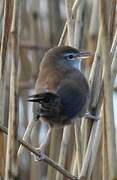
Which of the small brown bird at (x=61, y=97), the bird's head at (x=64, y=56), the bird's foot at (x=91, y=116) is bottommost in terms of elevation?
the bird's foot at (x=91, y=116)

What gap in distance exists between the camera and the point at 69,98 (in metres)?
1.80

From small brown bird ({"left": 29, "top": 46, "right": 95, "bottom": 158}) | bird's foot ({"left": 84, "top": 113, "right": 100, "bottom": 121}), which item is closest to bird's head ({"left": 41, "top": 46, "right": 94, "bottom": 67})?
small brown bird ({"left": 29, "top": 46, "right": 95, "bottom": 158})

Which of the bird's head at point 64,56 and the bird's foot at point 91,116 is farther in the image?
the bird's head at point 64,56

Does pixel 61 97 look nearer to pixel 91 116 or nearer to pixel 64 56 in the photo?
pixel 91 116

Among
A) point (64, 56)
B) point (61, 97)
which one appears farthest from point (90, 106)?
point (64, 56)

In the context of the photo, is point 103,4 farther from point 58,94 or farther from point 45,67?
point 45,67

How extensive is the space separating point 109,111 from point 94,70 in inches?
12.6

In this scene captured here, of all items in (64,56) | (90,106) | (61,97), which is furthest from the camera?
(64,56)

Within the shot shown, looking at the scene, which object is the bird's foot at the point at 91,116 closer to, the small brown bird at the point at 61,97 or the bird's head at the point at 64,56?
the small brown bird at the point at 61,97

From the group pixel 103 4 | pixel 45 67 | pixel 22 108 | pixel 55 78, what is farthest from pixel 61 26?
pixel 103 4

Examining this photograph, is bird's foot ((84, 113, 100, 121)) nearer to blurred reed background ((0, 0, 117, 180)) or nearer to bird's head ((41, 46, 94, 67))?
blurred reed background ((0, 0, 117, 180))

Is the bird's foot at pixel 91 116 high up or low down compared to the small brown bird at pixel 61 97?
down

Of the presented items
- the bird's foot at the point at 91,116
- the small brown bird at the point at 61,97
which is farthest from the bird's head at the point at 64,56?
the bird's foot at the point at 91,116

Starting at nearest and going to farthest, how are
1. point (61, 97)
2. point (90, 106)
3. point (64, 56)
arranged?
point (61, 97) < point (90, 106) < point (64, 56)
